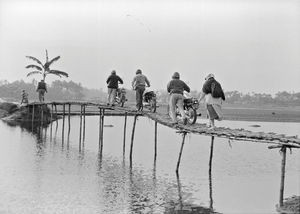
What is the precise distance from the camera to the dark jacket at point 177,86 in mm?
21250

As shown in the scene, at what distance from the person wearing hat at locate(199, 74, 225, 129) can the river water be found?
167cm

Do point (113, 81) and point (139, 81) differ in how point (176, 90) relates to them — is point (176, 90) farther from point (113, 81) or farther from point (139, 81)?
point (113, 81)

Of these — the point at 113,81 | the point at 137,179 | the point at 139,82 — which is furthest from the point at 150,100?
the point at 137,179

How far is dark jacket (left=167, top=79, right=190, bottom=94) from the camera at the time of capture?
69.7 feet

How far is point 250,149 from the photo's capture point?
33750 mm

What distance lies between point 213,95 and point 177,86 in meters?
2.20

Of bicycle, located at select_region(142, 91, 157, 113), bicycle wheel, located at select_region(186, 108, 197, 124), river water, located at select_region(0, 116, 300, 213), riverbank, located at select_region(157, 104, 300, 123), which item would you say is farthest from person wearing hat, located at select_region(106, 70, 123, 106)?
riverbank, located at select_region(157, 104, 300, 123)

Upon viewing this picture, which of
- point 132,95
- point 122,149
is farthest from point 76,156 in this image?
point 132,95

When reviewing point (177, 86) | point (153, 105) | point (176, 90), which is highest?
point (177, 86)

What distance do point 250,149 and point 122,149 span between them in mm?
8726

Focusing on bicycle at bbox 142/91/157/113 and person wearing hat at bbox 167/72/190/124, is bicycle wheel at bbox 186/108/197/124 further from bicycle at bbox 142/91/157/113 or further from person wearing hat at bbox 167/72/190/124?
bicycle at bbox 142/91/157/113

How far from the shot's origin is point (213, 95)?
19547 mm

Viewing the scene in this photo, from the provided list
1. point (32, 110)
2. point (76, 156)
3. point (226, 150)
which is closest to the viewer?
point (76, 156)

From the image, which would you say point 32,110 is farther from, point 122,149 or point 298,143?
A: point 298,143
